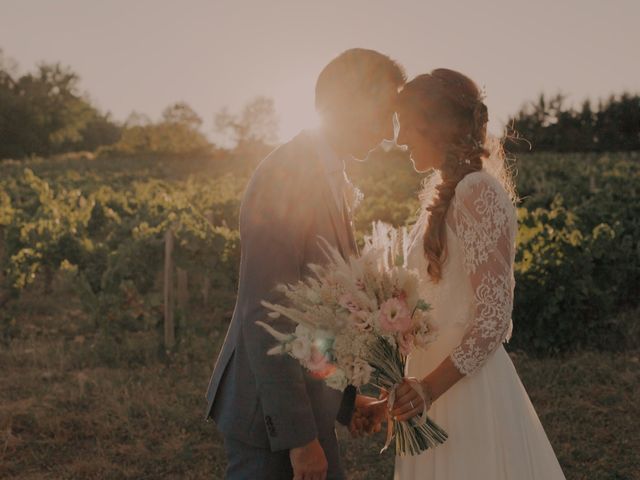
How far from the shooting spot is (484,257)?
7.73ft

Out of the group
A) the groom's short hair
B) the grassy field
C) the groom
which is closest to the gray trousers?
the groom

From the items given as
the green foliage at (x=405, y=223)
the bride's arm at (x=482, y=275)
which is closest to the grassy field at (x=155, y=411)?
the green foliage at (x=405, y=223)

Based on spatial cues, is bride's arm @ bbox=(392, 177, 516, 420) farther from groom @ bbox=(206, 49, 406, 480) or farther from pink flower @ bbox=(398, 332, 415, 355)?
groom @ bbox=(206, 49, 406, 480)

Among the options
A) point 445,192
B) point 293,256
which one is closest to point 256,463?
point 293,256

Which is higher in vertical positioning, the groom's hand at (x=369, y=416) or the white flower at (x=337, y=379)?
the white flower at (x=337, y=379)

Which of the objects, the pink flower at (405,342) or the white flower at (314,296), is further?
the pink flower at (405,342)

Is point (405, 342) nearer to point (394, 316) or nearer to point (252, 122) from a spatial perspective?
point (394, 316)

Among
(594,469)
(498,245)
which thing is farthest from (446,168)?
(594,469)

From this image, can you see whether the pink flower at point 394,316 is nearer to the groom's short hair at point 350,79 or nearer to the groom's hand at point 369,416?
the groom's hand at point 369,416

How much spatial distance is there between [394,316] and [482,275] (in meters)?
0.38

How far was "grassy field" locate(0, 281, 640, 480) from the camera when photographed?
5105mm

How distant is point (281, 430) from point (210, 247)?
263 inches

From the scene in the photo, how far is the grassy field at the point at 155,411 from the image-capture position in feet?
16.8

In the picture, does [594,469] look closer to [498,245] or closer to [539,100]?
[498,245]
